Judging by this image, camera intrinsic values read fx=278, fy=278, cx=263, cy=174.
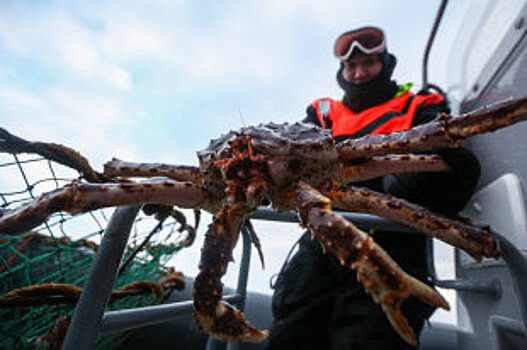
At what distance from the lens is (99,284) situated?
65 cm

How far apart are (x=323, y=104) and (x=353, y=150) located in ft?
5.12

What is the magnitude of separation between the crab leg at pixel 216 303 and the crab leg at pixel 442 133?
500mm

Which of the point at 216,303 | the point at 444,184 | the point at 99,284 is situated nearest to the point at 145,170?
the point at 99,284

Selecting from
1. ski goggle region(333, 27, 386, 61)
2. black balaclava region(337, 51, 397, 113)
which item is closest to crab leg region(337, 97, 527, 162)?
black balaclava region(337, 51, 397, 113)

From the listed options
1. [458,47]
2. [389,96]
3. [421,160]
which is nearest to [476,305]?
[421,160]

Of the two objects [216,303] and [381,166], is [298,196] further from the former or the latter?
[381,166]

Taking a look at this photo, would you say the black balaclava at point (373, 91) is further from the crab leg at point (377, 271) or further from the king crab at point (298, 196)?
the crab leg at point (377, 271)

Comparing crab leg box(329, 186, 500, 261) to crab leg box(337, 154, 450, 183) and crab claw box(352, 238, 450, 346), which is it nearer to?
crab leg box(337, 154, 450, 183)

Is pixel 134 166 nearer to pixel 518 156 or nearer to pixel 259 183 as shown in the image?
pixel 259 183

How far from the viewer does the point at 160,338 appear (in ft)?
6.53

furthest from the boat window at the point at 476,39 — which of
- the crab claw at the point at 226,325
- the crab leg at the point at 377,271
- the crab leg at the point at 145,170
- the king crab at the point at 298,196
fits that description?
the crab claw at the point at 226,325

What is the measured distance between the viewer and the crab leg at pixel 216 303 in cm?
54

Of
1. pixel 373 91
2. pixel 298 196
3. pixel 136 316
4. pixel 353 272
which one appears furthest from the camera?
pixel 373 91

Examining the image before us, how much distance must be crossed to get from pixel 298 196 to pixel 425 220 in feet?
1.36
